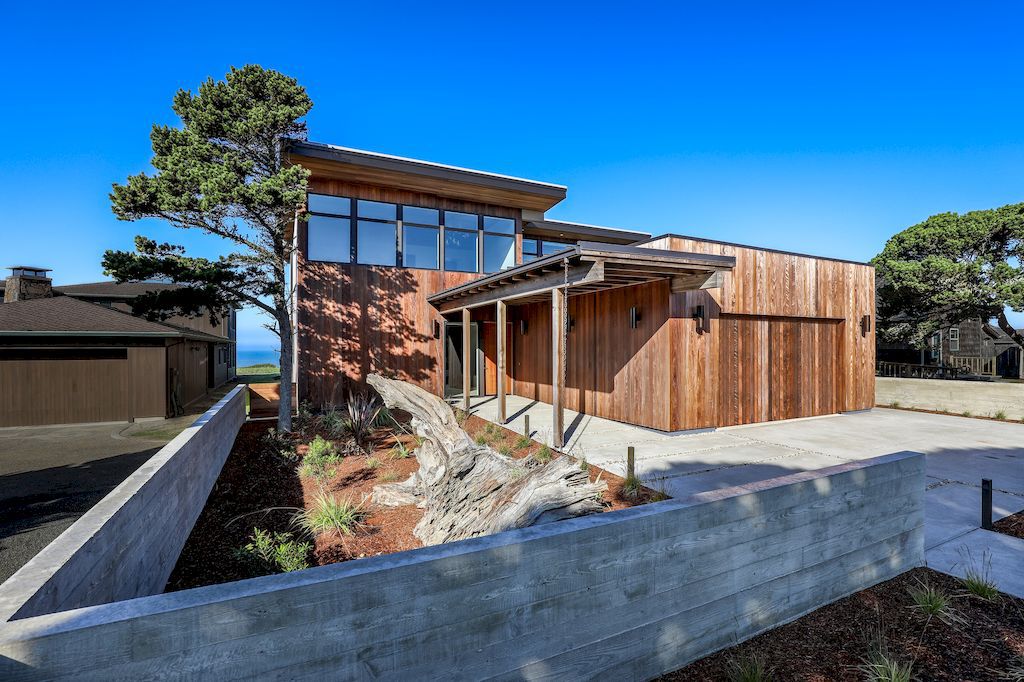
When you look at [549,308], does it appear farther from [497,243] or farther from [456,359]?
[456,359]

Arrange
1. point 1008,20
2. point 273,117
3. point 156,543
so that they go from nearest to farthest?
point 156,543 < point 273,117 < point 1008,20

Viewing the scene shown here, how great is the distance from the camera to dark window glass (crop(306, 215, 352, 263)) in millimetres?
11633

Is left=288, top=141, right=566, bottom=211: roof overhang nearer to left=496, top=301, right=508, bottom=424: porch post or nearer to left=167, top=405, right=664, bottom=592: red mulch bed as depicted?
left=496, top=301, right=508, bottom=424: porch post

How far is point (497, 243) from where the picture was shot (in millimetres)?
13883

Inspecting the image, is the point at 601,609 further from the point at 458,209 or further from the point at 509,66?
the point at 509,66

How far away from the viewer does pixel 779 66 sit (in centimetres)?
1433

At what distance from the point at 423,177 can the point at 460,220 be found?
6.04 feet

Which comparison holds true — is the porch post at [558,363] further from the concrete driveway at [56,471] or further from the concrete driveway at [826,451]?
the concrete driveway at [56,471]

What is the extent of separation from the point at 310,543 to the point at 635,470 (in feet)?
13.1

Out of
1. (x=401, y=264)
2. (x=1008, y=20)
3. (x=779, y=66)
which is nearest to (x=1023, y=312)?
(x=1008, y=20)

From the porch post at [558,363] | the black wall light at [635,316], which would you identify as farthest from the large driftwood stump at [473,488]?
the black wall light at [635,316]

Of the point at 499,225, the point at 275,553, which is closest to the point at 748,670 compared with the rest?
the point at 275,553

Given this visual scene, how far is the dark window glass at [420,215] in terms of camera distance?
12.7 meters

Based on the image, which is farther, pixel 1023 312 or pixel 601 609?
pixel 1023 312
